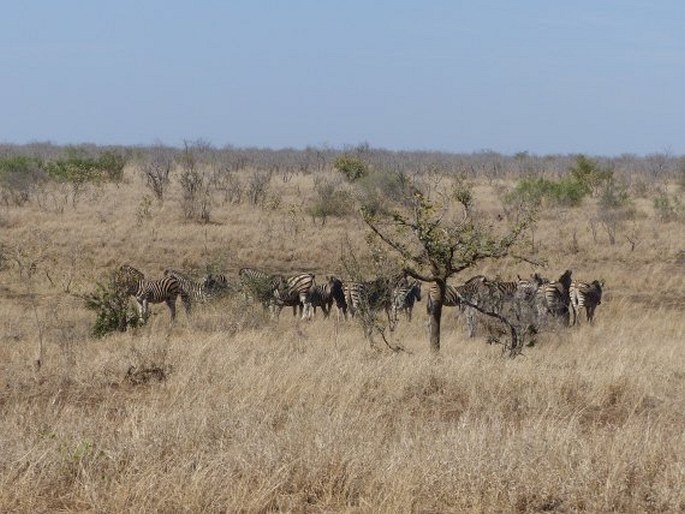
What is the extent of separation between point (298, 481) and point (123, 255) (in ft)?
63.5

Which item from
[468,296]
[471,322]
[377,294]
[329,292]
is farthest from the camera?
[329,292]

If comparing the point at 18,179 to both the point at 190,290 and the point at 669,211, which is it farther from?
the point at 669,211

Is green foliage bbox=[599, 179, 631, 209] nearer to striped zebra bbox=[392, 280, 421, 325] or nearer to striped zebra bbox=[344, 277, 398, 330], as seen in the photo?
striped zebra bbox=[392, 280, 421, 325]

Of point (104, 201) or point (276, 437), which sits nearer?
point (276, 437)

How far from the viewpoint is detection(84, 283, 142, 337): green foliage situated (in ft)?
43.9

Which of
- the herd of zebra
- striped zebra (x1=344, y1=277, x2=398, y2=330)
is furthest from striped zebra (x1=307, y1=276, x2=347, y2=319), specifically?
striped zebra (x1=344, y1=277, x2=398, y2=330)

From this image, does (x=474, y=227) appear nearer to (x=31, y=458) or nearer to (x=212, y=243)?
(x=31, y=458)

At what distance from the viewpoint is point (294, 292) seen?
58.4ft

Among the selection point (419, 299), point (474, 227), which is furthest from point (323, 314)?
point (474, 227)

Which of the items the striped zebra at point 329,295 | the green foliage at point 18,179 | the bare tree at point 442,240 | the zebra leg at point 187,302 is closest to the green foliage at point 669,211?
the striped zebra at point 329,295

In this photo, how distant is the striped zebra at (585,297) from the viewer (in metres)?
17.9

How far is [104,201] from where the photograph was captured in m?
A: 32.3

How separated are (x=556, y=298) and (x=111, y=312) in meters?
7.57

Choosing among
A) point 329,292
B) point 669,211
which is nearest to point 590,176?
point 669,211
